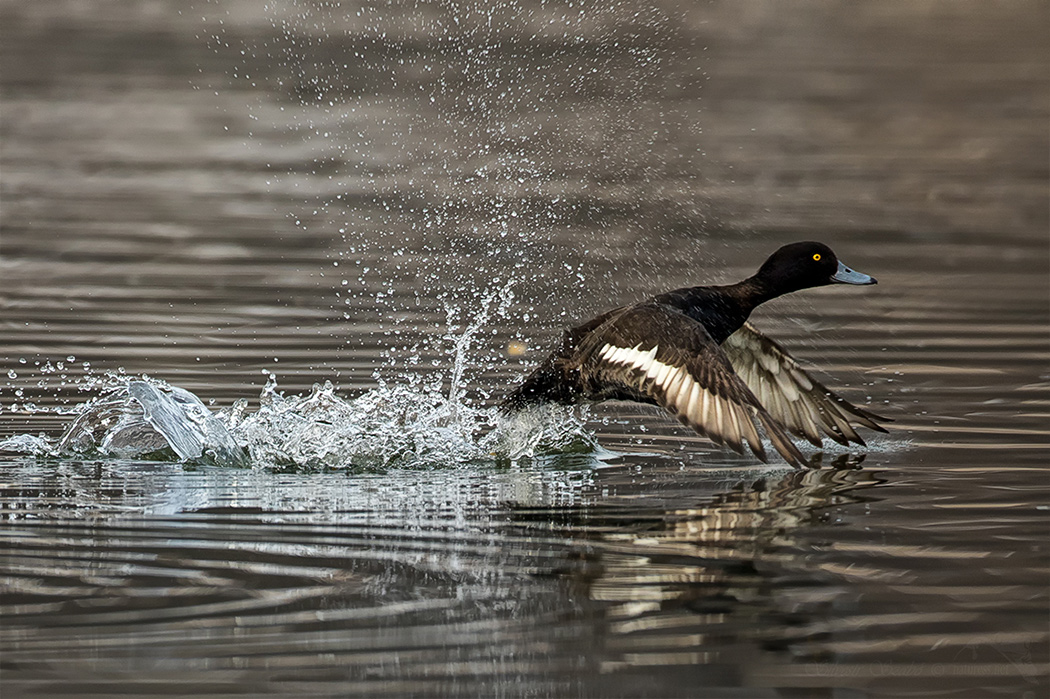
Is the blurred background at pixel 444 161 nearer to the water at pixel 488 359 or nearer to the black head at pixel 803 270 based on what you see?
the water at pixel 488 359

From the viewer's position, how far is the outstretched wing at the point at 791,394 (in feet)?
30.3

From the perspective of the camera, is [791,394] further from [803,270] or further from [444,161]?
[444,161]

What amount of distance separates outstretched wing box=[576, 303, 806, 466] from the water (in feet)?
1.04

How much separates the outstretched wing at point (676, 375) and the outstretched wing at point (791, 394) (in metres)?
1.00

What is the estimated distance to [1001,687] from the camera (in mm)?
5082

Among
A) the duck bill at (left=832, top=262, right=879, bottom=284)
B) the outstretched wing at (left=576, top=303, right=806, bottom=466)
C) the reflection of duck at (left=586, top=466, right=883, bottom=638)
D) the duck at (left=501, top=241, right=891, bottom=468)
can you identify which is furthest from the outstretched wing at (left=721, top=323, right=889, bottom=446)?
the reflection of duck at (left=586, top=466, right=883, bottom=638)

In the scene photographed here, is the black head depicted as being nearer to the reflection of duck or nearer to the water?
the water

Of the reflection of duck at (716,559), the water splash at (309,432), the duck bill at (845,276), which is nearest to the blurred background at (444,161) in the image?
the water splash at (309,432)

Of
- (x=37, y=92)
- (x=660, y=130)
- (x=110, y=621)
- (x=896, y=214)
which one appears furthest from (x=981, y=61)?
(x=110, y=621)

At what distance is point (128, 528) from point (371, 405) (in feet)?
7.85

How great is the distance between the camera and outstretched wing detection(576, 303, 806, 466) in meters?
7.62

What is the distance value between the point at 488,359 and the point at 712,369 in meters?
3.35

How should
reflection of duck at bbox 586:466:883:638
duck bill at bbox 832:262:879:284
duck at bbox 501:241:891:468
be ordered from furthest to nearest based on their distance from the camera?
1. duck bill at bbox 832:262:879:284
2. duck at bbox 501:241:891:468
3. reflection of duck at bbox 586:466:883:638

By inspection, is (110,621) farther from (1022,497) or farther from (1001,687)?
(1022,497)
